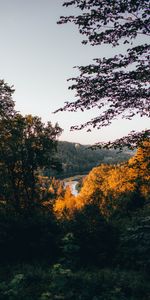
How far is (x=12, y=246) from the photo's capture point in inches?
570

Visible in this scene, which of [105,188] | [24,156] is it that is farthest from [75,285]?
[105,188]

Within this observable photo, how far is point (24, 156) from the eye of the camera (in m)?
23.6

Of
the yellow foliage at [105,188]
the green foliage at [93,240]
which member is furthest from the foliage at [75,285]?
the yellow foliage at [105,188]

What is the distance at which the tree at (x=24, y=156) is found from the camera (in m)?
21.7

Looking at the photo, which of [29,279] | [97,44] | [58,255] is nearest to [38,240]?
[58,255]

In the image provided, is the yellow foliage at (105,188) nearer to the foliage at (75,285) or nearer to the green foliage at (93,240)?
A: the green foliage at (93,240)

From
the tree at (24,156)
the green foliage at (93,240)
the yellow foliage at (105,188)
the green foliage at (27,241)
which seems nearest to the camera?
the green foliage at (93,240)

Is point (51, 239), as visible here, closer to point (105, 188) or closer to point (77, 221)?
point (77, 221)

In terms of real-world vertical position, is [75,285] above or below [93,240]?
below

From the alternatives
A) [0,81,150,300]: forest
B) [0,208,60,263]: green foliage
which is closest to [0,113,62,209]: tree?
[0,81,150,300]: forest

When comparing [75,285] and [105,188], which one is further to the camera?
[105,188]

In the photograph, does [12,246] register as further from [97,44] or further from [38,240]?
[97,44]

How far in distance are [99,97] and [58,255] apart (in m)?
9.24

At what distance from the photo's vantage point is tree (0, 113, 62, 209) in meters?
21.7
